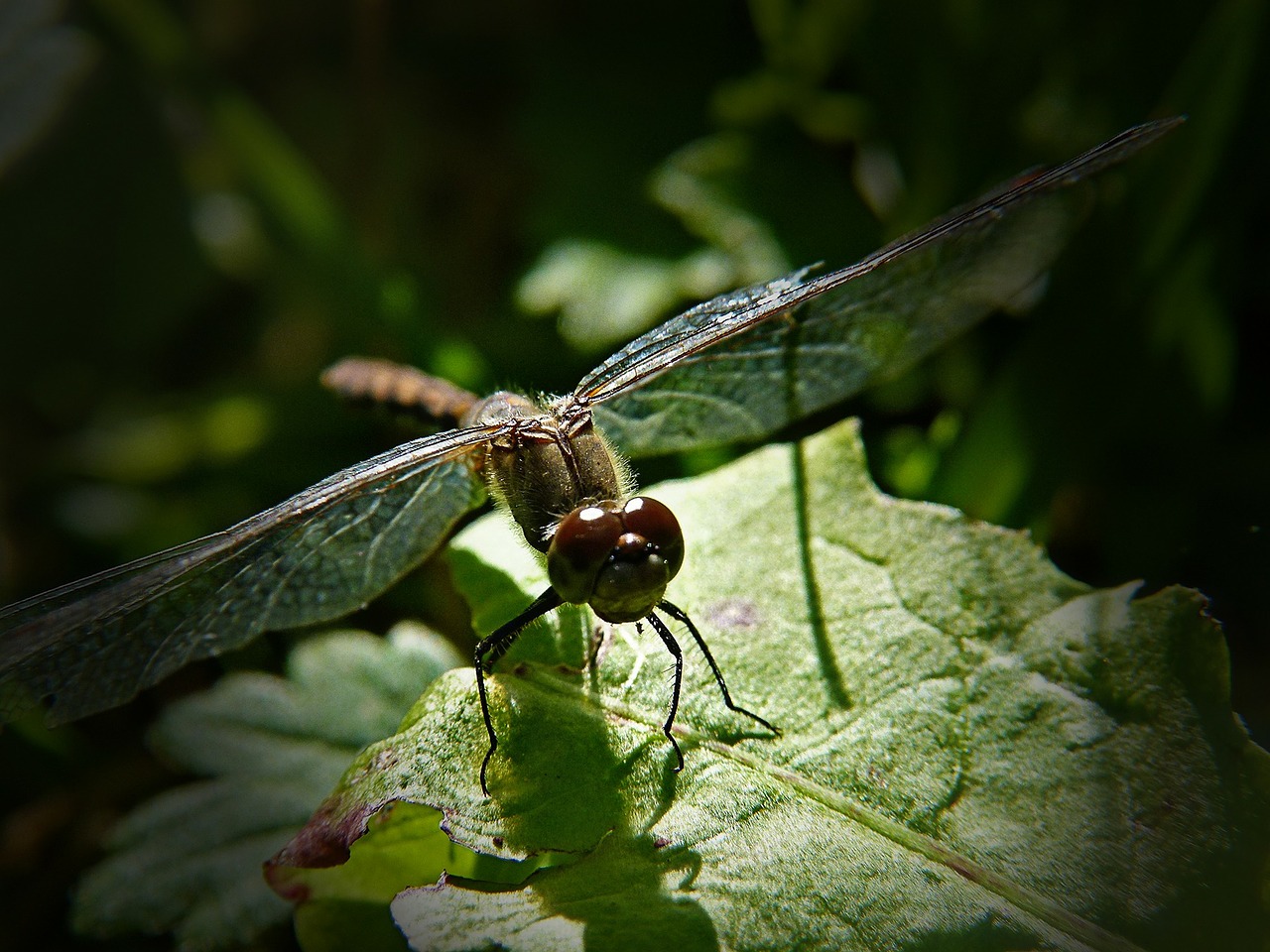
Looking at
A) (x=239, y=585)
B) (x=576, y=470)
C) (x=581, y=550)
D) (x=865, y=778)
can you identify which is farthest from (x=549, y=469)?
(x=865, y=778)

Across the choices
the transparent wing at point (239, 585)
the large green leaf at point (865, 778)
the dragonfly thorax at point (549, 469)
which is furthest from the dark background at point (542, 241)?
the large green leaf at point (865, 778)

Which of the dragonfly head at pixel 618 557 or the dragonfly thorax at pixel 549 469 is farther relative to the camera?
the dragonfly thorax at pixel 549 469

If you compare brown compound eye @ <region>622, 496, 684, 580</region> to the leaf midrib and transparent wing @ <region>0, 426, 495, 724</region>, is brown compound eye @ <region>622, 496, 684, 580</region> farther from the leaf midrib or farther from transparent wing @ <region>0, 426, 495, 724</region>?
transparent wing @ <region>0, 426, 495, 724</region>

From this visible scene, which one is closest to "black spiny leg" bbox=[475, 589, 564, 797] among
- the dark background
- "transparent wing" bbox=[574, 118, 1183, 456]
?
"transparent wing" bbox=[574, 118, 1183, 456]

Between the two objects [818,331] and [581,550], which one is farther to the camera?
[818,331]

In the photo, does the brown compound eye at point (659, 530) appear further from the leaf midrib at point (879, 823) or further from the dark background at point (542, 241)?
the dark background at point (542, 241)

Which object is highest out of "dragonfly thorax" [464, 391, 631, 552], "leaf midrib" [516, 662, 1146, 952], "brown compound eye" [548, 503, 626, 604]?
"dragonfly thorax" [464, 391, 631, 552]

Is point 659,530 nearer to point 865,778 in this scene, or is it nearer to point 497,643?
point 497,643
